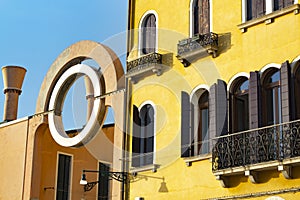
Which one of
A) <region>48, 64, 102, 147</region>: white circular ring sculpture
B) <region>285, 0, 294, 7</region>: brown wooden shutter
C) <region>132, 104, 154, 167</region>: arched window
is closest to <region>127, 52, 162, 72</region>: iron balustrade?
<region>132, 104, 154, 167</region>: arched window

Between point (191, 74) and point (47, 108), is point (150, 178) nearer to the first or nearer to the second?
point (191, 74)

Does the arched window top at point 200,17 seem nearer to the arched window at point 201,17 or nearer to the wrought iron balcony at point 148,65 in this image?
the arched window at point 201,17

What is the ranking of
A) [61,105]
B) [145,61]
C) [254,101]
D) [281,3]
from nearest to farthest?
[254,101], [281,3], [145,61], [61,105]

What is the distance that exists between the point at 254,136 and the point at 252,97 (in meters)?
0.98

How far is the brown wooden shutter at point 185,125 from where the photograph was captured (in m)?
17.3

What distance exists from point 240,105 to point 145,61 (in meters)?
3.71

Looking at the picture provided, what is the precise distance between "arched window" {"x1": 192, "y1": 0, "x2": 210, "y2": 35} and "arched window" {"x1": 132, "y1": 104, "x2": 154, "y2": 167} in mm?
2600

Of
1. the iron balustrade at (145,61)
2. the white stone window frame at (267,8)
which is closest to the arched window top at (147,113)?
the iron balustrade at (145,61)

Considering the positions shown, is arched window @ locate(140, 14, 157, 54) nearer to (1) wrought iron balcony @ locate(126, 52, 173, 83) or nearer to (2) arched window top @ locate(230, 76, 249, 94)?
(1) wrought iron balcony @ locate(126, 52, 173, 83)

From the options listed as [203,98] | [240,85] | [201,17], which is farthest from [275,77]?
[201,17]

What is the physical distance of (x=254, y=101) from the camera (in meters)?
15.6

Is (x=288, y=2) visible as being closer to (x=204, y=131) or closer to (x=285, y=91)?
(x=285, y=91)

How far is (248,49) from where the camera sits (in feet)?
54.2

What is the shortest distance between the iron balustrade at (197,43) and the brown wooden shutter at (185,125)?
118 centimetres
